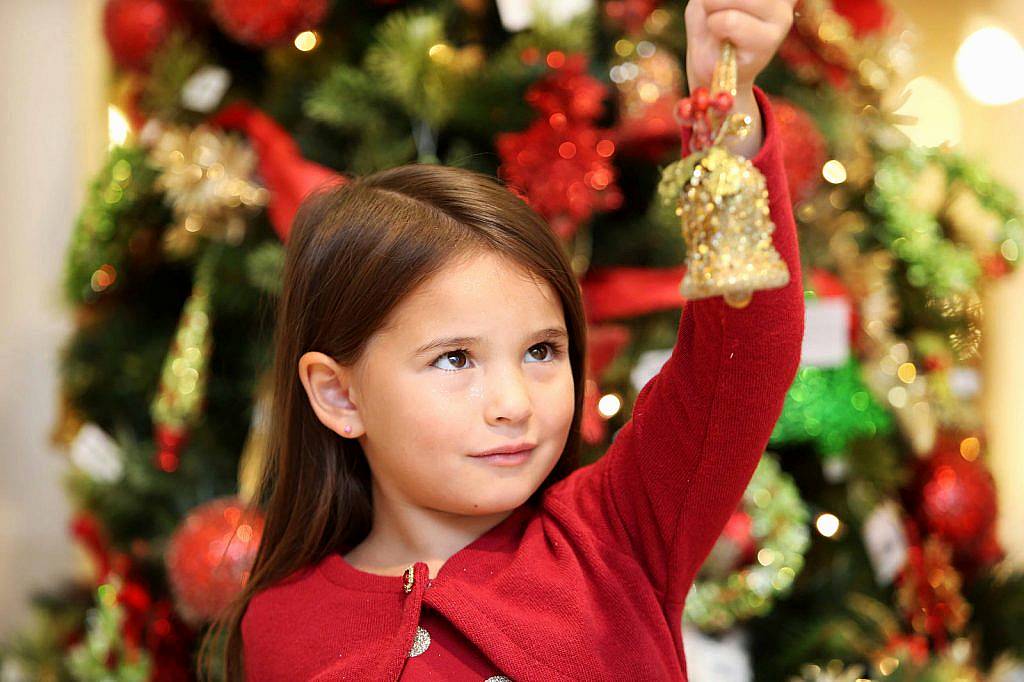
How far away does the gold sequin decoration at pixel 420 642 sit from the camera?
83 centimetres

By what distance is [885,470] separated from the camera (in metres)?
1.33

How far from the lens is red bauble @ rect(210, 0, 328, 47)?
132 centimetres

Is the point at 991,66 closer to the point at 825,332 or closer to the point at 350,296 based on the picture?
the point at 825,332

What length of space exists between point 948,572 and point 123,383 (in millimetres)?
1173

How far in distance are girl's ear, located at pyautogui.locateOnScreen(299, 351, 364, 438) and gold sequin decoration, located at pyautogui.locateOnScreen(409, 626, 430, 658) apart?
170 millimetres

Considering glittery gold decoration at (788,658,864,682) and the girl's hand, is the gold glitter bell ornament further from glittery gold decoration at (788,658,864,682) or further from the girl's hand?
glittery gold decoration at (788,658,864,682)

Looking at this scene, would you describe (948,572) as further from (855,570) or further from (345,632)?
(345,632)

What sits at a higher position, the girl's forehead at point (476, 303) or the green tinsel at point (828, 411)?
the girl's forehead at point (476, 303)

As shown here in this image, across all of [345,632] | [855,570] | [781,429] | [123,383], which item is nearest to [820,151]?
[781,429]

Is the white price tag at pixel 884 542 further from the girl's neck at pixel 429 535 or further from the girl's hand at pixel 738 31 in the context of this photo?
the girl's hand at pixel 738 31

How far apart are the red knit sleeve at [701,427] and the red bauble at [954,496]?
27.5 inches

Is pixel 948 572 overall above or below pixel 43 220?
below

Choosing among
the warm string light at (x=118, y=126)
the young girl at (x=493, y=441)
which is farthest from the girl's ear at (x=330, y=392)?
the warm string light at (x=118, y=126)

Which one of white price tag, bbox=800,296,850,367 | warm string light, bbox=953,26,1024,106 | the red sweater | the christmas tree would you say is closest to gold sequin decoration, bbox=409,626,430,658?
the red sweater
